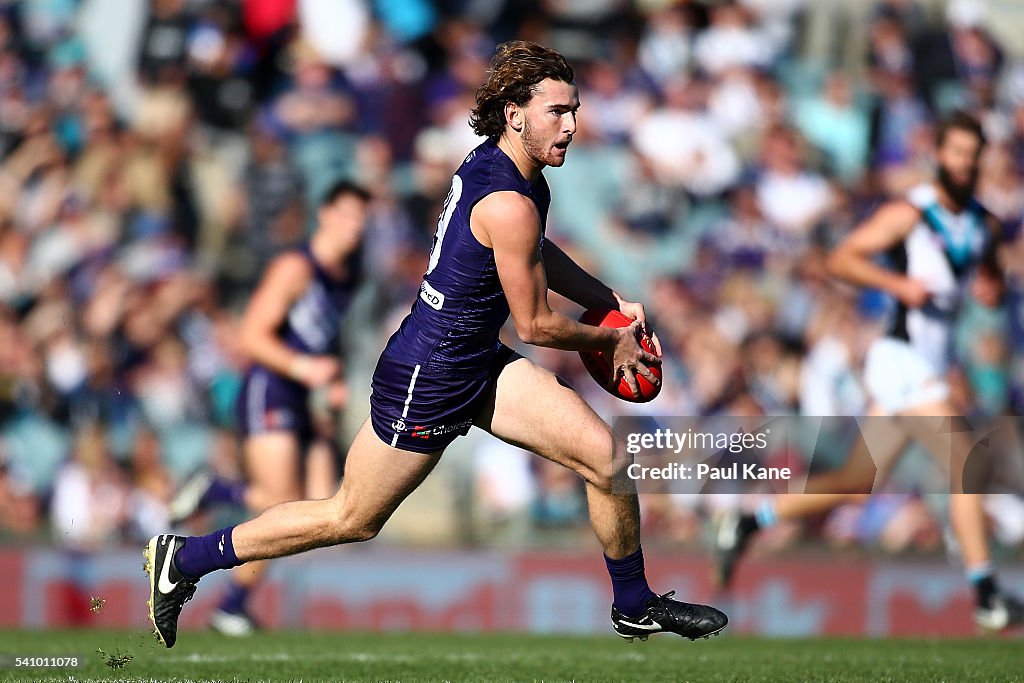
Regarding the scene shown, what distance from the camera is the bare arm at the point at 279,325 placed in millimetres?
9188

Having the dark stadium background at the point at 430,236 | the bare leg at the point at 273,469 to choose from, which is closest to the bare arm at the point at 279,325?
the bare leg at the point at 273,469

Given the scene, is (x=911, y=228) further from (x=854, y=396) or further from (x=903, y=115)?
(x=903, y=115)

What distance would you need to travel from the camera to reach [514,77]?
577 cm

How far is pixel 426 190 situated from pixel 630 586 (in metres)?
7.71

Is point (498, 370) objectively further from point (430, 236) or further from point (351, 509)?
point (430, 236)

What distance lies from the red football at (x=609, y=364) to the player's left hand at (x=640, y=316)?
0.02m

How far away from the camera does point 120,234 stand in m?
13.2

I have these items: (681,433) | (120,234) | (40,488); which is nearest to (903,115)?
(681,433)

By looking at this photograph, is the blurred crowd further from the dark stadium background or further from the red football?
the red football

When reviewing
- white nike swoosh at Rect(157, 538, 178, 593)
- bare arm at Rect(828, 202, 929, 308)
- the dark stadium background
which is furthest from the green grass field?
bare arm at Rect(828, 202, 929, 308)

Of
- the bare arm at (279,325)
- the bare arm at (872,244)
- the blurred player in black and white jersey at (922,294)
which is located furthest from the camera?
the bare arm at (279,325)

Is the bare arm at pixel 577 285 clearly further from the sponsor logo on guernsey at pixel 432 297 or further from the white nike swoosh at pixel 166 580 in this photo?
the white nike swoosh at pixel 166 580

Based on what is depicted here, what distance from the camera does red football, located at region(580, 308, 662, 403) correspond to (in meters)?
6.04

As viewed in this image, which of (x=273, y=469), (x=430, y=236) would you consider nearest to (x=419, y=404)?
(x=273, y=469)
